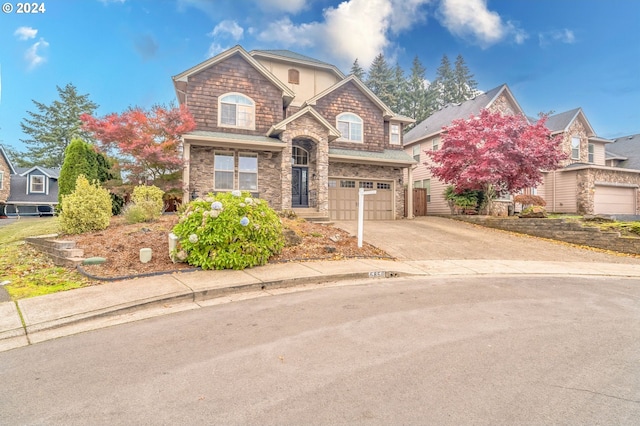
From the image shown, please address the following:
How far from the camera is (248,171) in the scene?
15836 mm

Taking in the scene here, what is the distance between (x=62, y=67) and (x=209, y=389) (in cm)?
5177

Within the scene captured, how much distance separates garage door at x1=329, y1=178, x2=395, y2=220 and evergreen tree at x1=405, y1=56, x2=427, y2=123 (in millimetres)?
33280

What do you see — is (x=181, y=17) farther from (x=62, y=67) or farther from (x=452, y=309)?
(x=62, y=67)

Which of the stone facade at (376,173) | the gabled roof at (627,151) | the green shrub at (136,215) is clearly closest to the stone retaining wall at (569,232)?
the stone facade at (376,173)

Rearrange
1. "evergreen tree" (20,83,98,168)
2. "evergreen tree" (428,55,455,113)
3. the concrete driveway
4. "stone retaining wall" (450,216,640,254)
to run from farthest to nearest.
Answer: "evergreen tree" (428,55,455,113) → "evergreen tree" (20,83,98,168) → "stone retaining wall" (450,216,640,254) → the concrete driveway

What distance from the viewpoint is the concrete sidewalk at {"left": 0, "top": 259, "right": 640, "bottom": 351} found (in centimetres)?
446

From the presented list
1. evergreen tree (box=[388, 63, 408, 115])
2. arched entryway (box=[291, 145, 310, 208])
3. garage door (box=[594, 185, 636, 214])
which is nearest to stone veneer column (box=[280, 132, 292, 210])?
arched entryway (box=[291, 145, 310, 208])

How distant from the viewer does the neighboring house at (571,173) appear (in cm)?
2178

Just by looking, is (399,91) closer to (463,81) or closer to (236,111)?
(463,81)

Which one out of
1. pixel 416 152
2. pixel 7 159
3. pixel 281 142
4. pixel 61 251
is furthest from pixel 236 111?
pixel 7 159

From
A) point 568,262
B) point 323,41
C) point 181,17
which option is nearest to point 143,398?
point 568,262

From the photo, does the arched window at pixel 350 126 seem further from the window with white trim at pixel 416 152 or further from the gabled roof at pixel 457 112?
the window with white trim at pixel 416 152

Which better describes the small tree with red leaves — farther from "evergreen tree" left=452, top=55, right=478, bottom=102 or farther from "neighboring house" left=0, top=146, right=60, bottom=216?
"evergreen tree" left=452, top=55, right=478, bottom=102

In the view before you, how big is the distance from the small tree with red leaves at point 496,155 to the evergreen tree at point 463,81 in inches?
1532
